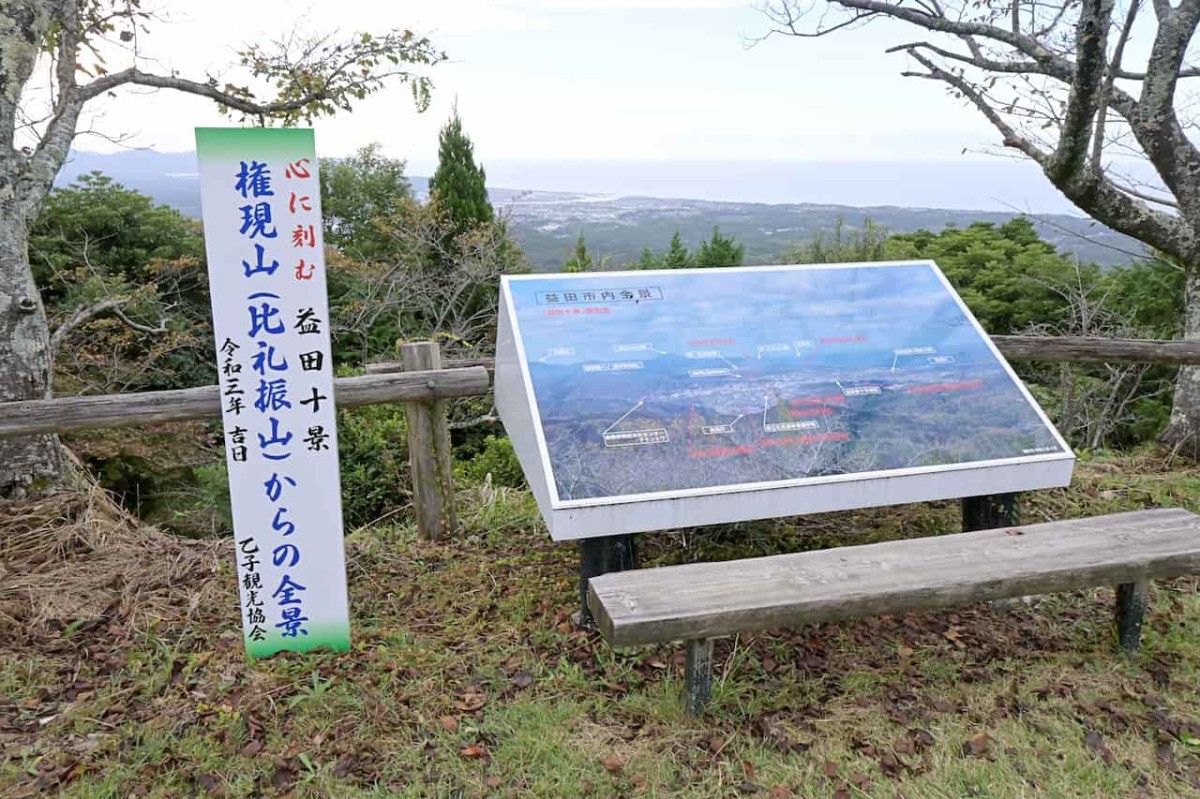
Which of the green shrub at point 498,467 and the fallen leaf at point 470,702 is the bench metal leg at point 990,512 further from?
the green shrub at point 498,467

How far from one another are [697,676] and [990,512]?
1799 mm

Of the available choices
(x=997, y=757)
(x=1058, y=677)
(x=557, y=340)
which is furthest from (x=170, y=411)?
(x=1058, y=677)

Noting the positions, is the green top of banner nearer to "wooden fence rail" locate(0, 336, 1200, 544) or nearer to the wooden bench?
"wooden fence rail" locate(0, 336, 1200, 544)

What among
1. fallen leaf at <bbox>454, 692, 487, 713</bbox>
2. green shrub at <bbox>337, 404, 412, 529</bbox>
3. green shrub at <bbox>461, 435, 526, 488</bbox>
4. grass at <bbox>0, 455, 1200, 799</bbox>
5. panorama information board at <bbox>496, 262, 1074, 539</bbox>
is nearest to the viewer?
grass at <bbox>0, 455, 1200, 799</bbox>

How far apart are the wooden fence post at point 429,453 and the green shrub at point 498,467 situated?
2833 mm

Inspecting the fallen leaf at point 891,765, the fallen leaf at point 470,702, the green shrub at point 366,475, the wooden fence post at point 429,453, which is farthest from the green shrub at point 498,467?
the fallen leaf at point 891,765

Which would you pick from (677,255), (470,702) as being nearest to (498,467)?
(470,702)

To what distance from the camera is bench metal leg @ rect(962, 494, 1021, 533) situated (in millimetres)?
3789

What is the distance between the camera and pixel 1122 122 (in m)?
5.83

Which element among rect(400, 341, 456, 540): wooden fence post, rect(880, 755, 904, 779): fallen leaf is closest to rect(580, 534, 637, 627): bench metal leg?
rect(880, 755, 904, 779): fallen leaf

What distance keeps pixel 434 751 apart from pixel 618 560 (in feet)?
3.37

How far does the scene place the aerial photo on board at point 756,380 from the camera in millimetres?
3268

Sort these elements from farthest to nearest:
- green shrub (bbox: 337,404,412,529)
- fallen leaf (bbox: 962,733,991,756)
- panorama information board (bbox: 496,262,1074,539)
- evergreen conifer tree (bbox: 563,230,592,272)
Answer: evergreen conifer tree (bbox: 563,230,592,272) < green shrub (bbox: 337,404,412,529) < panorama information board (bbox: 496,262,1074,539) < fallen leaf (bbox: 962,733,991,756)

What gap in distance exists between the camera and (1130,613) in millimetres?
3338
